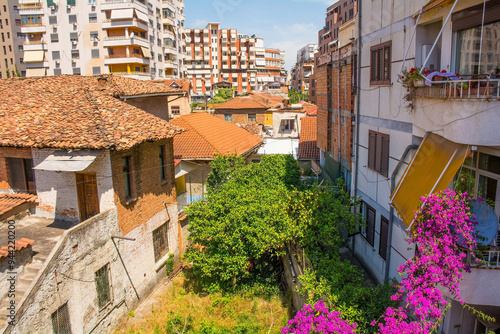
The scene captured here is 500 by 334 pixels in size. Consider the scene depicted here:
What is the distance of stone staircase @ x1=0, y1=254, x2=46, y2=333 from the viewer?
331 inches

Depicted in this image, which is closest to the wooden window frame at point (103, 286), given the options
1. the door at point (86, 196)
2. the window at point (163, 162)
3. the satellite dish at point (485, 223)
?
the door at point (86, 196)

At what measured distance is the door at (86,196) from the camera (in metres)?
12.3

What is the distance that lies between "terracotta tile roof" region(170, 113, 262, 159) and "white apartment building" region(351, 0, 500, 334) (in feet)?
34.3

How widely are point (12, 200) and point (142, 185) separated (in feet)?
13.2

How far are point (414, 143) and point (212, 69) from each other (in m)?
89.6

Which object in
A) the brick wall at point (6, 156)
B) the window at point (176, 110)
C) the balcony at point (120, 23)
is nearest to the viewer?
the brick wall at point (6, 156)

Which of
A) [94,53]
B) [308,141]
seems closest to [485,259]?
[308,141]

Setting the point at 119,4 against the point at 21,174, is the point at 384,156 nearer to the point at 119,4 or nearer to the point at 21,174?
the point at 21,174

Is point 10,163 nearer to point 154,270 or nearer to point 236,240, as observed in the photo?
point 154,270

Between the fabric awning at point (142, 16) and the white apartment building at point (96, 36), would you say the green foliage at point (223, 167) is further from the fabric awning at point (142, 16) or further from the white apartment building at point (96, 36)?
the fabric awning at point (142, 16)

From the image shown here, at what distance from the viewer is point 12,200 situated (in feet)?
38.3

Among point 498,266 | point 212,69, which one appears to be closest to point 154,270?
point 498,266

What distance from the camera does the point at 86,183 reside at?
12.4 metres

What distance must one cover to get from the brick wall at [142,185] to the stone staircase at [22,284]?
8.87ft
